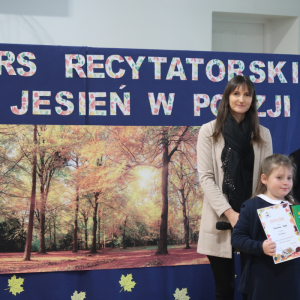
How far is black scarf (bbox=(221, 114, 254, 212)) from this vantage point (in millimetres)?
1565

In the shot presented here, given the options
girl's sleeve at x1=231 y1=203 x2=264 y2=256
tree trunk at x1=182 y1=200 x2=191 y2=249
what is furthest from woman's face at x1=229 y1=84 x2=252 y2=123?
tree trunk at x1=182 y1=200 x2=191 y2=249

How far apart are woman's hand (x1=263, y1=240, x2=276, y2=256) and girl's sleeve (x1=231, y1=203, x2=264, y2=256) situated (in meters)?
0.02

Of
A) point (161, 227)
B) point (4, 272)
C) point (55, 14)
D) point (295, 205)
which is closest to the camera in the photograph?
point (295, 205)

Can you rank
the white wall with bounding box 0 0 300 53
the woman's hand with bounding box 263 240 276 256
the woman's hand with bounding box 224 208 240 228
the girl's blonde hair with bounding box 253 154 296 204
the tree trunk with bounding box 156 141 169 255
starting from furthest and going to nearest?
the white wall with bounding box 0 0 300 53 < the tree trunk with bounding box 156 141 169 255 < the woman's hand with bounding box 224 208 240 228 < the girl's blonde hair with bounding box 253 154 296 204 < the woman's hand with bounding box 263 240 276 256

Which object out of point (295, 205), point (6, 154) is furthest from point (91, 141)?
point (295, 205)

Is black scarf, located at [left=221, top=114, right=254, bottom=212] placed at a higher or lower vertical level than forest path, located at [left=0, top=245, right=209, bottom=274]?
higher

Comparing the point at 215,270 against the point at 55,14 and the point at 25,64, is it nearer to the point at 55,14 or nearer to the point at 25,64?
the point at 25,64

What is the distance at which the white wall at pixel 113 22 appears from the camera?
110 inches

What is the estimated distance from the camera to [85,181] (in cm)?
218

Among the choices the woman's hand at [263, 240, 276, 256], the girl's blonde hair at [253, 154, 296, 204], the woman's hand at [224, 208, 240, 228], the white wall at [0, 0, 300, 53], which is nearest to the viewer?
the woman's hand at [263, 240, 276, 256]

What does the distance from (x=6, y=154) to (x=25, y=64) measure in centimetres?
57

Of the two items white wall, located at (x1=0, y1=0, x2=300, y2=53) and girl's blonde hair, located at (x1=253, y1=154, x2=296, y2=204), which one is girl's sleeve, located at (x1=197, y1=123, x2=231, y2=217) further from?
white wall, located at (x1=0, y1=0, x2=300, y2=53)

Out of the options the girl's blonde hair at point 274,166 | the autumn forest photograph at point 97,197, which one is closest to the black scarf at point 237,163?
the girl's blonde hair at point 274,166

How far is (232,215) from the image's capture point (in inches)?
59.7
